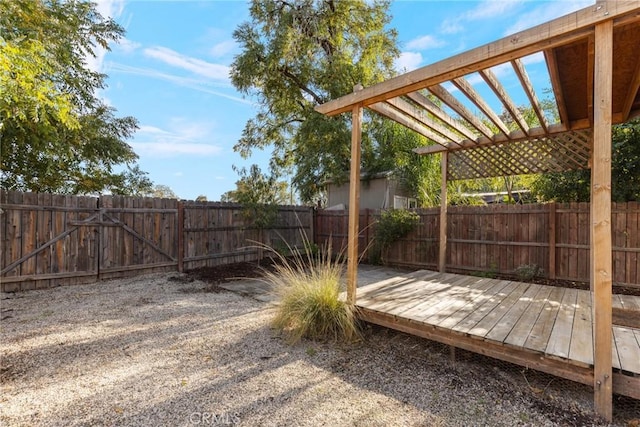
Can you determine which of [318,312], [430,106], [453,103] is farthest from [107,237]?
[453,103]

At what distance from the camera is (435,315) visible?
2635 millimetres

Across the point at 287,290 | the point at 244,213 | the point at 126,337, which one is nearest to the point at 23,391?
the point at 126,337

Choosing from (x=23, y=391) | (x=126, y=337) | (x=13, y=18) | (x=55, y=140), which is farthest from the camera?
(x=55, y=140)

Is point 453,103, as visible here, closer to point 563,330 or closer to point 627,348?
point 563,330

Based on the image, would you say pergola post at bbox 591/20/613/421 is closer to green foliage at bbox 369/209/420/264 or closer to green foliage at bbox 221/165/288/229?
green foliage at bbox 369/209/420/264

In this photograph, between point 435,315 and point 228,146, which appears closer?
point 435,315

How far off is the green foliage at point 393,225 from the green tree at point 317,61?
3520 mm

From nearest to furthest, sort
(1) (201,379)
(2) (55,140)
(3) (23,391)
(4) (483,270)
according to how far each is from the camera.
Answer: (3) (23,391) → (1) (201,379) → (4) (483,270) → (2) (55,140)

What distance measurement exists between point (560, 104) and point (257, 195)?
17.4ft

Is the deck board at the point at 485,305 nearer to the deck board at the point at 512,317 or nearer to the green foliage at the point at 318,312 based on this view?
the deck board at the point at 512,317

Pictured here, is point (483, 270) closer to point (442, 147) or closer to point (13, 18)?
point (442, 147)

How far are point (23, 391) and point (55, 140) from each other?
20.2ft

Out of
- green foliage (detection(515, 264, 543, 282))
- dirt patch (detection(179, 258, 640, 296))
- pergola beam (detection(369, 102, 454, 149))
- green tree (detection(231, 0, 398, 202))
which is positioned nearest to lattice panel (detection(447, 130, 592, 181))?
pergola beam (detection(369, 102, 454, 149))

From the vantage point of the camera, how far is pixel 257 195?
21.9ft
